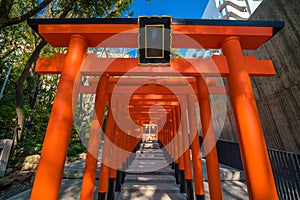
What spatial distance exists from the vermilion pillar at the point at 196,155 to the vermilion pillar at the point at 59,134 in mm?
3345

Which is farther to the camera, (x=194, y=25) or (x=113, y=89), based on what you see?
(x=113, y=89)

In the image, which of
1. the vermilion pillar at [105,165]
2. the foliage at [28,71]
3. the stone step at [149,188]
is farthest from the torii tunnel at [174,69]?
the foliage at [28,71]

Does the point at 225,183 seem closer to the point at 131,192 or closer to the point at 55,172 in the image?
the point at 131,192

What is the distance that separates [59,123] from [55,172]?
681mm

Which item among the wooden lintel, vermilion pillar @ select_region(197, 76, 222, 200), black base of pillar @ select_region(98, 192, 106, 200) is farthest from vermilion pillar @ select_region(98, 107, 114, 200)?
vermilion pillar @ select_region(197, 76, 222, 200)

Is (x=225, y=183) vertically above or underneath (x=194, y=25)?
underneath

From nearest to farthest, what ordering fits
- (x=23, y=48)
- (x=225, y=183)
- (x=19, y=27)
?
1. (x=225, y=183)
2. (x=19, y=27)
3. (x=23, y=48)

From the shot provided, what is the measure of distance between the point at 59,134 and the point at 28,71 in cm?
661

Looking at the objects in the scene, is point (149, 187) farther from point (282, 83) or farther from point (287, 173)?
point (282, 83)

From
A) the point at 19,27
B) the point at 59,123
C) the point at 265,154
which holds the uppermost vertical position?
the point at 19,27

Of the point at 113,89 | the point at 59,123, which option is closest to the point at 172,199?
the point at 113,89

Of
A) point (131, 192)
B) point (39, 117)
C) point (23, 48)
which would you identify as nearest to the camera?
point (131, 192)

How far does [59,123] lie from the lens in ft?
7.52

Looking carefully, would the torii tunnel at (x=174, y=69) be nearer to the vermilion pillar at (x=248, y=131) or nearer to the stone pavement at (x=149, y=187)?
the vermilion pillar at (x=248, y=131)
